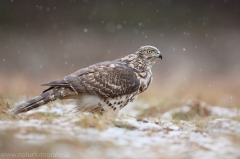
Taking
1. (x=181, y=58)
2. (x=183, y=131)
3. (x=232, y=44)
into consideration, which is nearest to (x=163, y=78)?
(x=181, y=58)

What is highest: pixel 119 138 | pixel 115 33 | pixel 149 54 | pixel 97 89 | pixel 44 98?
pixel 115 33

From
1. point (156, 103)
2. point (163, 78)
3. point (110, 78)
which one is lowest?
point (110, 78)

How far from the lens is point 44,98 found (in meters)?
6.40

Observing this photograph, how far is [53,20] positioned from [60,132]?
1539 centimetres

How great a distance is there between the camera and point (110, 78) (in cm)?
673

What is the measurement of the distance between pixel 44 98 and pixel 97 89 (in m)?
0.76

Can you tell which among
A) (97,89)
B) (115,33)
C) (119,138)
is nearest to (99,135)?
(119,138)

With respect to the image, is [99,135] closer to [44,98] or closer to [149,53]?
[44,98]

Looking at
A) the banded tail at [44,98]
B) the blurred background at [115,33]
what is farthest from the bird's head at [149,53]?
the blurred background at [115,33]

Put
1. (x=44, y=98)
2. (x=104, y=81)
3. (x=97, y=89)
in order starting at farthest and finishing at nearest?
1. (x=104, y=81)
2. (x=97, y=89)
3. (x=44, y=98)

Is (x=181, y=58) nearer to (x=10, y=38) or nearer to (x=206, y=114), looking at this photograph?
(x=10, y=38)

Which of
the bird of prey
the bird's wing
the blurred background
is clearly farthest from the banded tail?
the blurred background

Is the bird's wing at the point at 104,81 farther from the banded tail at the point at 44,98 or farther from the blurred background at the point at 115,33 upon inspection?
the blurred background at the point at 115,33

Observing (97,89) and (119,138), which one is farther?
(97,89)
